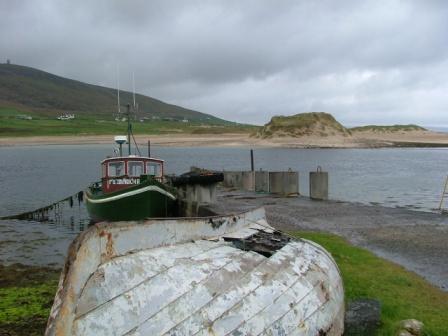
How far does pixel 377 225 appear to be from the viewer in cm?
1967

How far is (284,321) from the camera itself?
6332mm

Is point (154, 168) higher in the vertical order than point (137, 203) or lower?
higher

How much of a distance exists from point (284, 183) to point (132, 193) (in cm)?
1403

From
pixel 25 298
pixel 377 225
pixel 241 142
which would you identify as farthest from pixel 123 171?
pixel 241 142

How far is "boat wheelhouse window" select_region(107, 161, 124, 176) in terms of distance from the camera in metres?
21.7

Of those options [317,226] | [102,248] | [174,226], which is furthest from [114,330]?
[317,226]

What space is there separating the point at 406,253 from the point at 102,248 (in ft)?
37.6

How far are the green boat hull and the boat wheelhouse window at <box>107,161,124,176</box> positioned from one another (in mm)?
1764

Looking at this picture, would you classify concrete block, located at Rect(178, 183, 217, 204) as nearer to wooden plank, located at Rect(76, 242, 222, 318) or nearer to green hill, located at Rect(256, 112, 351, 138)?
wooden plank, located at Rect(76, 242, 222, 318)

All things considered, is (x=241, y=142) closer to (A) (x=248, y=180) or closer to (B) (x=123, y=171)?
(A) (x=248, y=180)

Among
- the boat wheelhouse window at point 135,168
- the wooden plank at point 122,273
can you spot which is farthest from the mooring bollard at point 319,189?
the wooden plank at point 122,273

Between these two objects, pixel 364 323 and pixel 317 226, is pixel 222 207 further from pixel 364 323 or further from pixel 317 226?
pixel 364 323

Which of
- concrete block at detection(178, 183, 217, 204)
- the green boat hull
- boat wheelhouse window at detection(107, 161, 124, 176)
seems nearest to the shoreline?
concrete block at detection(178, 183, 217, 204)

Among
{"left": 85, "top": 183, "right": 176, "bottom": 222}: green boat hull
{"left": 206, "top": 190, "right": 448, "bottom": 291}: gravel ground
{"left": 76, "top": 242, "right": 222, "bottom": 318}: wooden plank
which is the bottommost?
{"left": 206, "top": 190, "right": 448, "bottom": 291}: gravel ground
